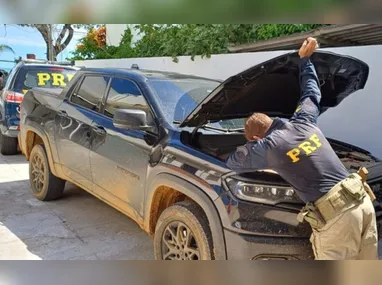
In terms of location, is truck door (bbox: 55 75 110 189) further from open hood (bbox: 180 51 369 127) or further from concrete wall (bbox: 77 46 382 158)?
concrete wall (bbox: 77 46 382 158)

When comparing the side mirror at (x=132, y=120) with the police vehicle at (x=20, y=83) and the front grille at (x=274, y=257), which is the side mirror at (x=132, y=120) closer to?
the front grille at (x=274, y=257)

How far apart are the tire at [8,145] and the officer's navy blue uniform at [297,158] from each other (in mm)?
5014

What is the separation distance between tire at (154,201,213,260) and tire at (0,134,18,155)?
173 inches

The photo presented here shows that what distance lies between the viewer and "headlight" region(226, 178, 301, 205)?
219cm

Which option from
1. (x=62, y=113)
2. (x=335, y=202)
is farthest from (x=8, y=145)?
(x=335, y=202)

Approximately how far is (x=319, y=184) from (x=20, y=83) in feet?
16.0

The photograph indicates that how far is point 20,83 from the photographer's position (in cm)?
550

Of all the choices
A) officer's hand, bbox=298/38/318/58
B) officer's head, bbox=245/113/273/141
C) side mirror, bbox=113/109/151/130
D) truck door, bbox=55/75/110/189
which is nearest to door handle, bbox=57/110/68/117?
truck door, bbox=55/75/110/189

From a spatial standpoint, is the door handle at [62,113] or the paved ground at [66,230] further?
Result: the door handle at [62,113]

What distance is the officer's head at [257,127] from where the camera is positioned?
2283 millimetres

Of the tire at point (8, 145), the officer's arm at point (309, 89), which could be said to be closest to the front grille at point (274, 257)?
the officer's arm at point (309, 89)

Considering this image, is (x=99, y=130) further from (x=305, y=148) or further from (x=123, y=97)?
(x=305, y=148)
